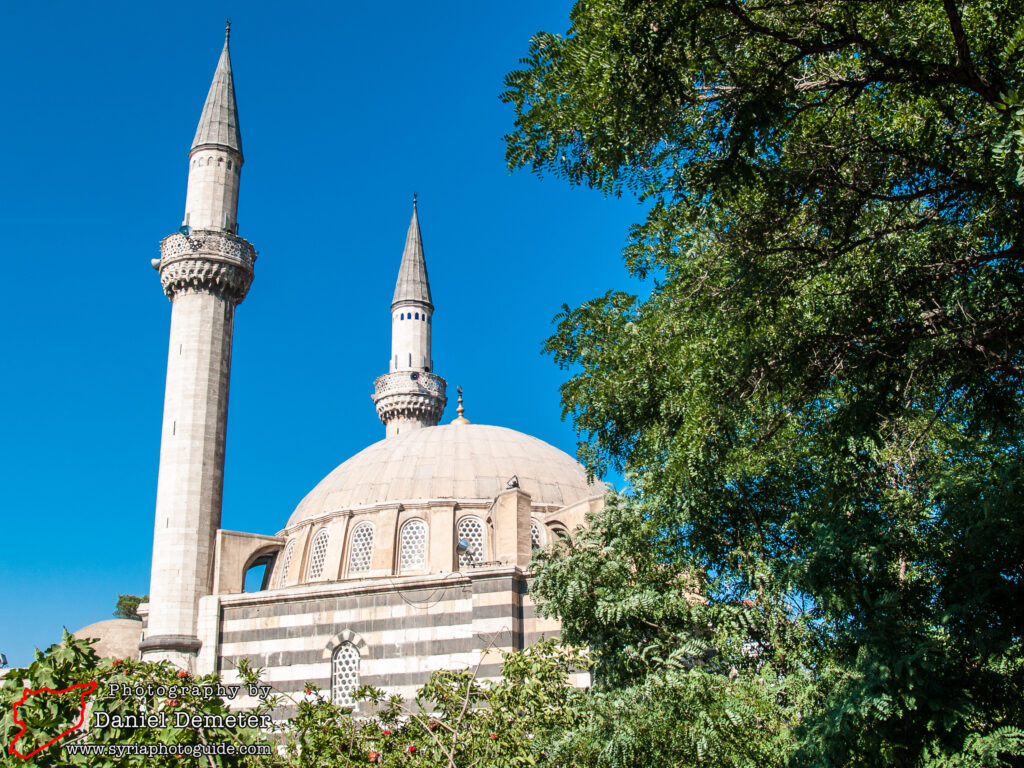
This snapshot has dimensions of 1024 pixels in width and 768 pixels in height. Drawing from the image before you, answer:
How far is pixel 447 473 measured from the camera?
24484 millimetres

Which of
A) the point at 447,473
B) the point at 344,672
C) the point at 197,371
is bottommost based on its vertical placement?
the point at 344,672

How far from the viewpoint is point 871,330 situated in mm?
7133

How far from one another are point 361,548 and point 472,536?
110 inches

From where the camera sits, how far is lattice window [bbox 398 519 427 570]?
73.1 feet

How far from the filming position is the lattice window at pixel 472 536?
73.2ft

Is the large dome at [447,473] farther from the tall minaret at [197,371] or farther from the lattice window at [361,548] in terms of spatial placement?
the tall minaret at [197,371]

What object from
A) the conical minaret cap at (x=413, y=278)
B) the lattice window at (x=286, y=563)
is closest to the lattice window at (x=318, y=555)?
the lattice window at (x=286, y=563)

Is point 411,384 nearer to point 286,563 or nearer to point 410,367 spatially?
point 410,367

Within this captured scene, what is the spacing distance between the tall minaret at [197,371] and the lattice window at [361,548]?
137 inches

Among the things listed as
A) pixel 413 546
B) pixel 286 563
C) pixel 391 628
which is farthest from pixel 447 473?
pixel 391 628

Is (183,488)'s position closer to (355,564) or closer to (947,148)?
(355,564)

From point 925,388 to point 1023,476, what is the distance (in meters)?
1.43

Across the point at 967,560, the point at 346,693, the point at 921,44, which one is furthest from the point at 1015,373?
the point at 346,693

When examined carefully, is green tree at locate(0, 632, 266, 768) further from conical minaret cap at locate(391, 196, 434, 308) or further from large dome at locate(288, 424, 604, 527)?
conical minaret cap at locate(391, 196, 434, 308)
